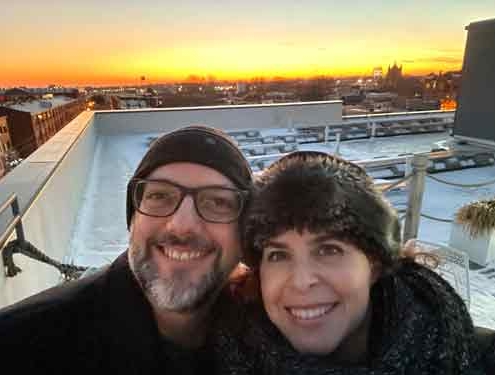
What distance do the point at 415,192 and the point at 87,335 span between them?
4051 millimetres

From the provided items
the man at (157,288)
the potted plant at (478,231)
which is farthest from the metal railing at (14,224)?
the potted plant at (478,231)

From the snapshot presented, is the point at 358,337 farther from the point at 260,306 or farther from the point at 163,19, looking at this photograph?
the point at 163,19

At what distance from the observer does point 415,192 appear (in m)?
4.32

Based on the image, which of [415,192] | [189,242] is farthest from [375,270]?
[415,192]

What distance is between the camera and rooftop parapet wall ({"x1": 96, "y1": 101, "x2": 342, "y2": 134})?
1176 centimetres

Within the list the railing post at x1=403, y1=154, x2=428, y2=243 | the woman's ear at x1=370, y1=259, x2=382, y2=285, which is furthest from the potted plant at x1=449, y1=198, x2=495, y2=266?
the woman's ear at x1=370, y1=259, x2=382, y2=285

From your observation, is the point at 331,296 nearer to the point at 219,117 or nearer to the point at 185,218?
the point at 185,218

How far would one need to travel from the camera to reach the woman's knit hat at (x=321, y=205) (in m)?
1.12

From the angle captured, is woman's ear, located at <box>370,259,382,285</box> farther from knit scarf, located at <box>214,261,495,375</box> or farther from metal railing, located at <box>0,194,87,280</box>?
metal railing, located at <box>0,194,87,280</box>

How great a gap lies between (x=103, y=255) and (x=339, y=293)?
3.73 meters

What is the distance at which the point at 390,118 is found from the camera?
12.7m

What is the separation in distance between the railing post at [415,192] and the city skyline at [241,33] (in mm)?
8382

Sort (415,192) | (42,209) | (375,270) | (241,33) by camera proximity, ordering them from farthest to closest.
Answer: (241,33) < (415,192) < (42,209) < (375,270)

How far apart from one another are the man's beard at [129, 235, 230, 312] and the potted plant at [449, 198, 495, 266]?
376 cm
